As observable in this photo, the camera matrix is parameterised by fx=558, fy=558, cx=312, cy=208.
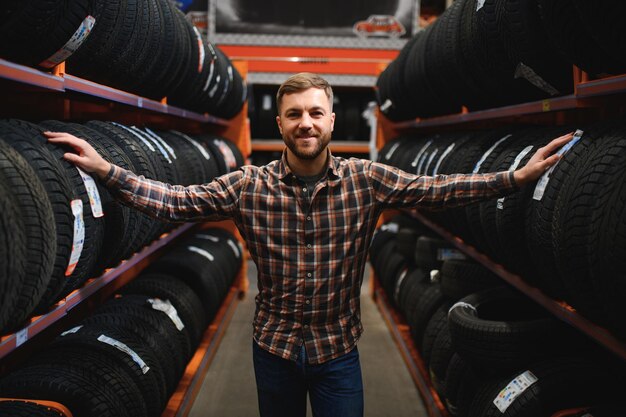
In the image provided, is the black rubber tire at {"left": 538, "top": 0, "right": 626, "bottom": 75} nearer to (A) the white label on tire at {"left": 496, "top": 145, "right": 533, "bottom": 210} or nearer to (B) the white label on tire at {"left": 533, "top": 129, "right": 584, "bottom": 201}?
(B) the white label on tire at {"left": 533, "top": 129, "right": 584, "bottom": 201}

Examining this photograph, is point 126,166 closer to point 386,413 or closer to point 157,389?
point 157,389

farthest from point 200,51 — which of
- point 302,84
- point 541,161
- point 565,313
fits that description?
point 565,313

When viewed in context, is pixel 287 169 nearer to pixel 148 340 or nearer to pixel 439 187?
pixel 439 187

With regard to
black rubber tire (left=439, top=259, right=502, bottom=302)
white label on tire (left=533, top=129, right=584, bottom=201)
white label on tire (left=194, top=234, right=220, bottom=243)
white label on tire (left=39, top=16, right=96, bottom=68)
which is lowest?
white label on tire (left=194, top=234, right=220, bottom=243)

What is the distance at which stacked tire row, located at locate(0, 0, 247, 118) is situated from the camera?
1.45 meters

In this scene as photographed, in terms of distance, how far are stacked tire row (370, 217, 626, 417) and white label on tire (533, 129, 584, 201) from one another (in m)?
0.55

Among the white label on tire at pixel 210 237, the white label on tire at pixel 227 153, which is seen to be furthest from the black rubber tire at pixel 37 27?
the white label on tire at pixel 210 237

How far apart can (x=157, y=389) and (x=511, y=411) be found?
4.76ft

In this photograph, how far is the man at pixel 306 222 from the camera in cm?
197

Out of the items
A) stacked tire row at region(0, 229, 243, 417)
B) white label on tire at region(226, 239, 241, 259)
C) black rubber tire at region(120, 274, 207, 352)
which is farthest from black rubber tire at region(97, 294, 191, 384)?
white label on tire at region(226, 239, 241, 259)

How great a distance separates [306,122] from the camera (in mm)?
1936

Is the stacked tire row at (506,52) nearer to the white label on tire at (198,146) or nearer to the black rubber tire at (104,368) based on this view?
the white label on tire at (198,146)

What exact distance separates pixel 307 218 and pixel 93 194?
2.34 feet

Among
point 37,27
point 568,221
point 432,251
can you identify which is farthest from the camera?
point 432,251
